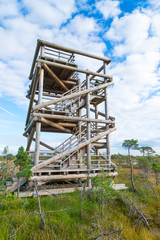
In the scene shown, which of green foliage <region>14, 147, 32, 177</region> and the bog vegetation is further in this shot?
green foliage <region>14, 147, 32, 177</region>

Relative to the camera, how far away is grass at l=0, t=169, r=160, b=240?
5.16 m

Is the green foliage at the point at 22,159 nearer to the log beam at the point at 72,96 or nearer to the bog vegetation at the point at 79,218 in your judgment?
the bog vegetation at the point at 79,218

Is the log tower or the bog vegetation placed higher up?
the log tower

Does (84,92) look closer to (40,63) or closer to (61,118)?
(61,118)

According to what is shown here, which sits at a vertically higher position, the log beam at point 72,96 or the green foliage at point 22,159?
the log beam at point 72,96

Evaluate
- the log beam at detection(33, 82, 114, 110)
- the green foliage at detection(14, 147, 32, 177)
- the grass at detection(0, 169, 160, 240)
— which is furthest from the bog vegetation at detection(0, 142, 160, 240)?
the log beam at detection(33, 82, 114, 110)

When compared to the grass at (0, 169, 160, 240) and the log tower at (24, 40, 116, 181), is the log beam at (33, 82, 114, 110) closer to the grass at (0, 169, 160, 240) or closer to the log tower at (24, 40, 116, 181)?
the log tower at (24, 40, 116, 181)

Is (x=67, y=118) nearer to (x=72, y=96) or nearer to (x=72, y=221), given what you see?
(x=72, y=96)

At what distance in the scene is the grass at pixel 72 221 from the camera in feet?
16.9

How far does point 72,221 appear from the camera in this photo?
20.1ft

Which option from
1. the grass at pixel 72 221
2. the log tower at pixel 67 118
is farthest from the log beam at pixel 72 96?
the grass at pixel 72 221

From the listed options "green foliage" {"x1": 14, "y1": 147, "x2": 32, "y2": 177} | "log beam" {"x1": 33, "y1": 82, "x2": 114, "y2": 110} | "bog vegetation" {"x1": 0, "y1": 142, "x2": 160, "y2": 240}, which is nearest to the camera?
"bog vegetation" {"x1": 0, "y1": 142, "x2": 160, "y2": 240}

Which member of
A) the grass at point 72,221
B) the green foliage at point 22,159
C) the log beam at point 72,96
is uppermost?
the log beam at point 72,96

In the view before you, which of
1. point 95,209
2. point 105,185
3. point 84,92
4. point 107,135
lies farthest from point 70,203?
point 84,92
